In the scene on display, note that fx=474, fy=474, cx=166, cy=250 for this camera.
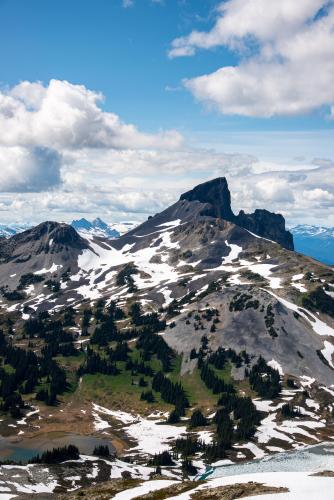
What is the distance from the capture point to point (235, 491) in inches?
2817

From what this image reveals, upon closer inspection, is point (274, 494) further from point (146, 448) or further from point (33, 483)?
point (146, 448)

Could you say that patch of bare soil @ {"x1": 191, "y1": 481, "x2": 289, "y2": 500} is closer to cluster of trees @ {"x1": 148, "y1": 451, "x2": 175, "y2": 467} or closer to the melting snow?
cluster of trees @ {"x1": 148, "y1": 451, "x2": 175, "y2": 467}

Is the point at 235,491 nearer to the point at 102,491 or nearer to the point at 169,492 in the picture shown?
the point at 169,492

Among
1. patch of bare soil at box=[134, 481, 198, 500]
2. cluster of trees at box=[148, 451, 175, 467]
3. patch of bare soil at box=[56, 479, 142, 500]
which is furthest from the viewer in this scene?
cluster of trees at box=[148, 451, 175, 467]

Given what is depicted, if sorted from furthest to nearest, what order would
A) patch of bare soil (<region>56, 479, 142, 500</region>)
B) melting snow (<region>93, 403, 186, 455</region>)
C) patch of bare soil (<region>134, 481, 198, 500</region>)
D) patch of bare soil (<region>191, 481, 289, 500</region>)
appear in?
melting snow (<region>93, 403, 186, 455</region>) → patch of bare soil (<region>56, 479, 142, 500</region>) → patch of bare soil (<region>134, 481, 198, 500</region>) → patch of bare soil (<region>191, 481, 289, 500</region>)

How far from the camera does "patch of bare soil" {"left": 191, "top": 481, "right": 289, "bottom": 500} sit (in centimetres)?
6925

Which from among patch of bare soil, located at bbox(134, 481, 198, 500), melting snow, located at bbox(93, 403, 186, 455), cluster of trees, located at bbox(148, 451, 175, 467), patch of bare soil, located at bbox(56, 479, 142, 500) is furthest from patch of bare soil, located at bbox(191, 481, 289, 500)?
melting snow, located at bbox(93, 403, 186, 455)

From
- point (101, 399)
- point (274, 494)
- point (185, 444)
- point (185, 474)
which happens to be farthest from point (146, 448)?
point (274, 494)

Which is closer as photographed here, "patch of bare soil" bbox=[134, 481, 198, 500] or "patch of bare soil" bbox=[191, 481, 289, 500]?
"patch of bare soil" bbox=[191, 481, 289, 500]

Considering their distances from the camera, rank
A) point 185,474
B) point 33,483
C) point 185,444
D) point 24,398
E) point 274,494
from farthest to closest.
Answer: point 24,398
point 185,444
point 185,474
point 33,483
point 274,494

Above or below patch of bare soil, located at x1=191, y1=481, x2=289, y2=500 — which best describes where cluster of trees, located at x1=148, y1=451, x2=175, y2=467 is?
below

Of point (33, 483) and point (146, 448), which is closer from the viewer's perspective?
point (33, 483)

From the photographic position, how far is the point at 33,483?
92.4 metres

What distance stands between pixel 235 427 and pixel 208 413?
20502 millimetres
